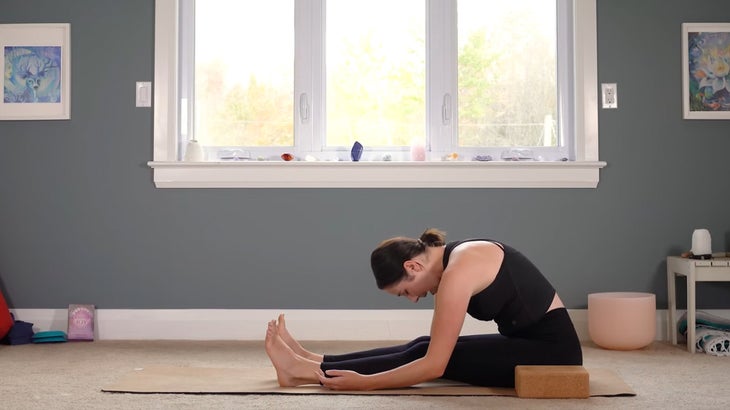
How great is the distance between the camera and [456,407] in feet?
8.58

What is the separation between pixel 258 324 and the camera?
4.26m

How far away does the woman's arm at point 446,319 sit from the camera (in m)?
2.58

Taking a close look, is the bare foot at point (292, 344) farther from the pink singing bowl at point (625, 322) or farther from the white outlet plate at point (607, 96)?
the white outlet plate at point (607, 96)

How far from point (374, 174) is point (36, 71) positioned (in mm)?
1840

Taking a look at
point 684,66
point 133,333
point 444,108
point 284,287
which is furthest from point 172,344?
point 684,66

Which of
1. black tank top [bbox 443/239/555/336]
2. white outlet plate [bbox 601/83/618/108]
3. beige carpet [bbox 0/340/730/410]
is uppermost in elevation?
white outlet plate [bbox 601/83/618/108]

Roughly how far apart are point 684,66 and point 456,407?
2.55 metres

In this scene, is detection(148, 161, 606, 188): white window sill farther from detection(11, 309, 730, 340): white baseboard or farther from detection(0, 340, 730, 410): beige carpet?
detection(0, 340, 730, 410): beige carpet

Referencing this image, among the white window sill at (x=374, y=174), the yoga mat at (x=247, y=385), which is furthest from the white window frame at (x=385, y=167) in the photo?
the yoga mat at (x=247, y=385)

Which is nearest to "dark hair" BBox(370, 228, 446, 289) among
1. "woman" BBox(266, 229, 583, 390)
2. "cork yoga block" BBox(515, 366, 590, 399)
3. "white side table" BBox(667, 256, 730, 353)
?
"woman" BBox(266, 229, 583, 390)

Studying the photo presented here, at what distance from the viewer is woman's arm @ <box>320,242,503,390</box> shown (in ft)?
8.47

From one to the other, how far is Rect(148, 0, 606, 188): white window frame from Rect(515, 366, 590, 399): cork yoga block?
5.50ft

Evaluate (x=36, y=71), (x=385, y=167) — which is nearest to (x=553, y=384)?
(x=385, y=167)

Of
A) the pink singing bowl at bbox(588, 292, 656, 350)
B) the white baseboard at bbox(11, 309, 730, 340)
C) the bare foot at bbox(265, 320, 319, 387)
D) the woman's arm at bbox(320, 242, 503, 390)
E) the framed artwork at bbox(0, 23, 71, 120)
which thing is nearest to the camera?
the woman's arm at bbox(320, 242, 503, 390)
